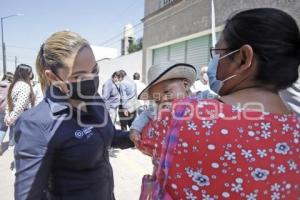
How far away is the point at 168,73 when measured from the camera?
1.94m

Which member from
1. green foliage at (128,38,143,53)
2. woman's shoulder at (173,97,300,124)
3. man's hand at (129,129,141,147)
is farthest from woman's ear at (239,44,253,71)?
green foliage at (128,38,143,53)

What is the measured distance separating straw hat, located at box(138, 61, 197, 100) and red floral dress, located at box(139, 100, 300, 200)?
936 mm

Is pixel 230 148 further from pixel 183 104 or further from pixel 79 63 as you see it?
pixel 79 63

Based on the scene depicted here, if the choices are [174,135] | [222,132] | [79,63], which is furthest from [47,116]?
[222,132]

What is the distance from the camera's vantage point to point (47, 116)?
1455mm

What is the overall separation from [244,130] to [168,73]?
102cm

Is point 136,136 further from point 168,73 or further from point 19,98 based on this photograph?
point 19,98

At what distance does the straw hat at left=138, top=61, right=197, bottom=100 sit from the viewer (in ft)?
6.39

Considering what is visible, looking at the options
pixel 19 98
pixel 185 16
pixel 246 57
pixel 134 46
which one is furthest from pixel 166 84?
pixel 134 46

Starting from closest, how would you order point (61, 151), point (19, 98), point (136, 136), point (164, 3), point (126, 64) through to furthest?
1. point (61, 151)
2. point (136, 136)
3. point (19, 98)
4. point (164, 3)
5. point (126, 64)

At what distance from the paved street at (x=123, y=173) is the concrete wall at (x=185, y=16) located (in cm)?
434

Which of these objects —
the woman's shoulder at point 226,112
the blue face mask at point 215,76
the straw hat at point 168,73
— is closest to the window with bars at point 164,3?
the straw hat at point 168,73

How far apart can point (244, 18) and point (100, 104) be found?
1055 millimetres

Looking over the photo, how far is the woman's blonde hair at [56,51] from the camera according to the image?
1.57 meters
